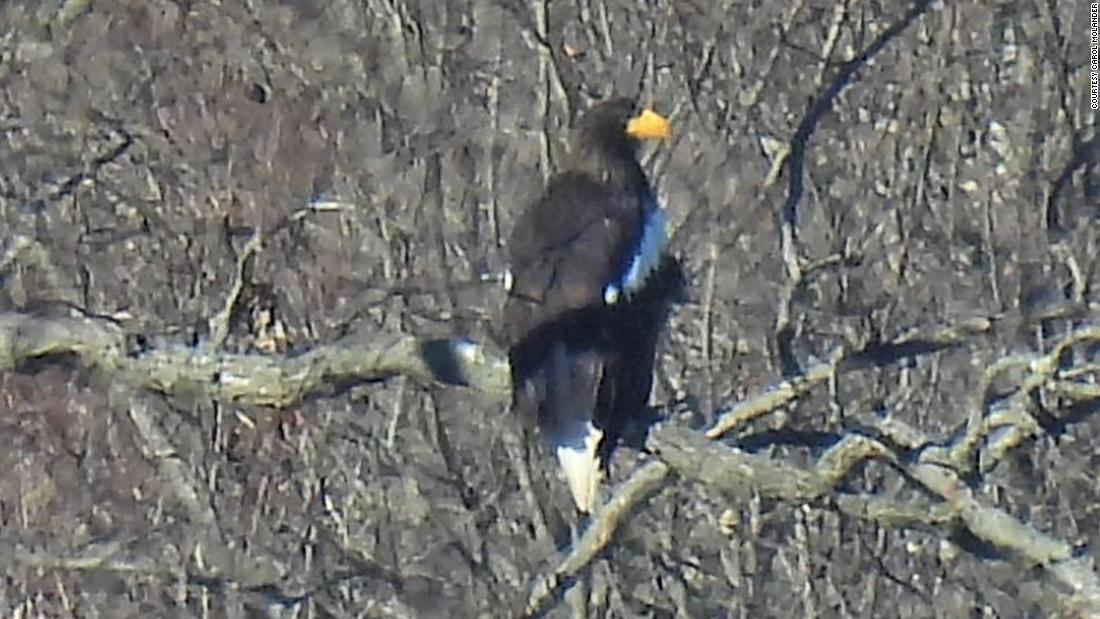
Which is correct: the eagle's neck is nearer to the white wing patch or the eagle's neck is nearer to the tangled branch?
the white wing patch

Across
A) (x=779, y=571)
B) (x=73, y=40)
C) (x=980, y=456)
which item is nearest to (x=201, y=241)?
(x=73, y=40)

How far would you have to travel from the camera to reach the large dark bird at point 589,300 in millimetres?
4895

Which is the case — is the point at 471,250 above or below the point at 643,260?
below

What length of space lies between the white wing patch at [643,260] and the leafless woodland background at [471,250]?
6.45 ft

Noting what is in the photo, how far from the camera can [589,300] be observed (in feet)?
16.7

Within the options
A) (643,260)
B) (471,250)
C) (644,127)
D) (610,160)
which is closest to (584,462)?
(643,260)

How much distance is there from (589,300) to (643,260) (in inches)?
11.0

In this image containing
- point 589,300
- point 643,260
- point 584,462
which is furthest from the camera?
point 643,260

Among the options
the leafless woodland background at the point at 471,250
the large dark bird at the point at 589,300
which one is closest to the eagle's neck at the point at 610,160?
the large dark bird at the point at 589,300

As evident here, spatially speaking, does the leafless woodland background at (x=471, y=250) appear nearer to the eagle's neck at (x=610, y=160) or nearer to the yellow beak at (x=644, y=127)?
the yellow beak at (x=644, y=127)

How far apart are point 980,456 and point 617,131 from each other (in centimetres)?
116

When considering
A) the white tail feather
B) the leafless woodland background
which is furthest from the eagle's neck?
the leafless woodland background

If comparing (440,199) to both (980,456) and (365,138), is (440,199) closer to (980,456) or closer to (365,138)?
(365,138)

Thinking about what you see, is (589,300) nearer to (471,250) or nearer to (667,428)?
(667,428)
